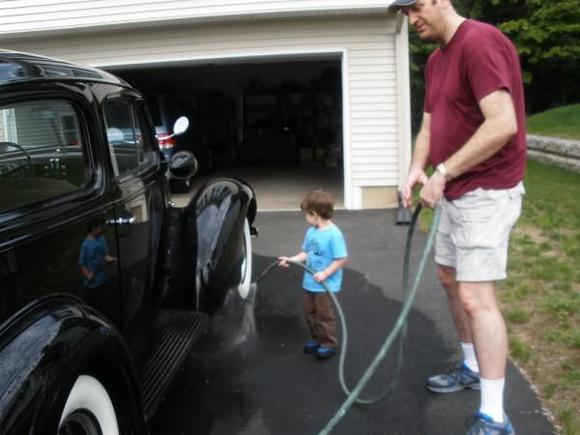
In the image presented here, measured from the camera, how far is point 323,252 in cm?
341

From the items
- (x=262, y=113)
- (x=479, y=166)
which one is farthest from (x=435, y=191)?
(x=262, y=113)

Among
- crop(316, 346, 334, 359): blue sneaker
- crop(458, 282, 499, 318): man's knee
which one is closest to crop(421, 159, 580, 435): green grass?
crop(458, 282, 499, 318): man's knee

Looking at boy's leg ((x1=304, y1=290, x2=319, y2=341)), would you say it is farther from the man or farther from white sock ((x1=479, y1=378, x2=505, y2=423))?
white sock ((x1=479, y1=378, x2=505, y2=423))

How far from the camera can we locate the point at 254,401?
3098mm

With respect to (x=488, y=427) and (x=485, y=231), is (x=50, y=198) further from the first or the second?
(x=488, y=427)

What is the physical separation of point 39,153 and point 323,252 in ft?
5.55

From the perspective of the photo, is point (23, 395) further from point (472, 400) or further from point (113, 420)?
point (472, 400)

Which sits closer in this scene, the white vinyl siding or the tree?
the white vinyl siding

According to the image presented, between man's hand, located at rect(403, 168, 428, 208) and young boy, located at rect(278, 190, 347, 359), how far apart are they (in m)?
0.61

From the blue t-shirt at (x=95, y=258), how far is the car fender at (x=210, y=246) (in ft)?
3.38

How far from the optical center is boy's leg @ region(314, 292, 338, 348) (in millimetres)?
3488

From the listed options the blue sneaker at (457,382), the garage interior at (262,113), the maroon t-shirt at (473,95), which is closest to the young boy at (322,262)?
the blue sneaker at (457,382)

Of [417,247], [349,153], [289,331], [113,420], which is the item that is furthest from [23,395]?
[349,153]

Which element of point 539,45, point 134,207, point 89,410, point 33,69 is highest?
point 539,45
